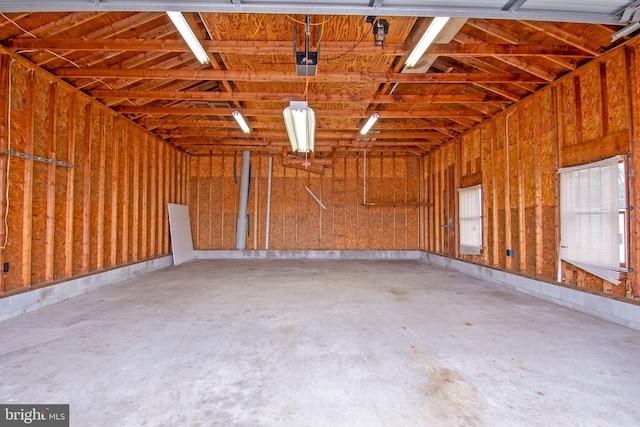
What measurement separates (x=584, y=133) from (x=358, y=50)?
360cm

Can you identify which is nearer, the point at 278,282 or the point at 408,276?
the point at 278,282

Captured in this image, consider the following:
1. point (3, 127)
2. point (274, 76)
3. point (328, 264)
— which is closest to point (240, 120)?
point (274, 76)

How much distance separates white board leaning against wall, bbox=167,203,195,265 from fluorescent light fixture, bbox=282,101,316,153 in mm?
4953

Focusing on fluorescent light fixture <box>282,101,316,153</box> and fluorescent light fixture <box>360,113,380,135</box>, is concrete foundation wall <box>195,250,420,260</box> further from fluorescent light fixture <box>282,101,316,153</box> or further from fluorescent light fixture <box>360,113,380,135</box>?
fluorescent light fixture <box>282,101,316,153</box>

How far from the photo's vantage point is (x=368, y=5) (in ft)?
7.92

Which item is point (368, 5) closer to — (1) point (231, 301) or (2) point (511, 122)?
(1) point (231, 301)

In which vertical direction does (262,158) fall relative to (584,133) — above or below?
above

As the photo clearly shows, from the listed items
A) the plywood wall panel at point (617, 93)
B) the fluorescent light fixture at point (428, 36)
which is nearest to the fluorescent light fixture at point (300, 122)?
the fluorescent light fixture at point (428, 36)

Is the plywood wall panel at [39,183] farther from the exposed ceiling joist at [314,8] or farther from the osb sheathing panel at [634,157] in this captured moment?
the osb sheathing panel at [634,157]

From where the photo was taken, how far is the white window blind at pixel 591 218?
422 centimetres

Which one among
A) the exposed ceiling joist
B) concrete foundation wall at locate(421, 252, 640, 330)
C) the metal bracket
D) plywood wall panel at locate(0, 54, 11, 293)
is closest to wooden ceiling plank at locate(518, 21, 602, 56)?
the exposed ceiling joist

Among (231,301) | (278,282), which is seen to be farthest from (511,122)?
(231,301)

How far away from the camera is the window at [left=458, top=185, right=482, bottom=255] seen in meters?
7.48

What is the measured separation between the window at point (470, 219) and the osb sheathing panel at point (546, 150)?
262mm
